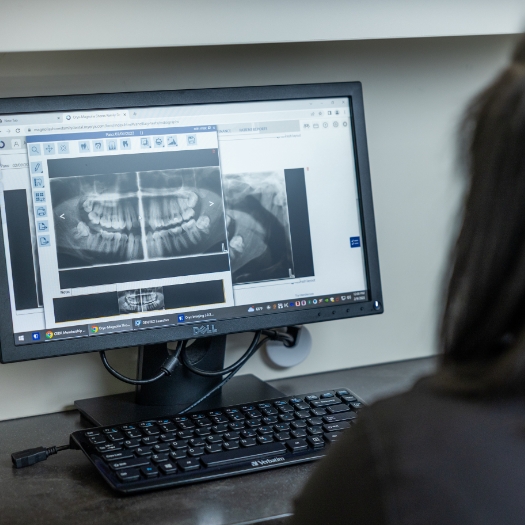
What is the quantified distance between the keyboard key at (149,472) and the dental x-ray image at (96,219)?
0.31 m

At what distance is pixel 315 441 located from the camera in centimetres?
87

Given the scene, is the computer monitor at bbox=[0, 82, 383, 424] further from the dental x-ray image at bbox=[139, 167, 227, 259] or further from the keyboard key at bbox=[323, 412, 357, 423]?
the keyboard key at bbox=[323, 412, 357, 423]

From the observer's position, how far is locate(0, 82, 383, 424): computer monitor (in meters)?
0.97

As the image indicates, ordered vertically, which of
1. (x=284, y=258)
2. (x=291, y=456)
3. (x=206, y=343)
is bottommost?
(x=291, y=456)

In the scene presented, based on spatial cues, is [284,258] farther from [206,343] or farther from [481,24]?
[481,24]

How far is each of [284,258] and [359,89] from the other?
0.28 metres

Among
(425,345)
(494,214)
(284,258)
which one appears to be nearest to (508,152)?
(494,214)

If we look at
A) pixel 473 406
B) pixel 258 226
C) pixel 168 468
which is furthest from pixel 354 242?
pixel 473 406

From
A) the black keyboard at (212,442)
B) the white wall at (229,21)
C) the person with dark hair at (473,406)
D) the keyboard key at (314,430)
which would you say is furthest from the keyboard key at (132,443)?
the white wall at (229,21)

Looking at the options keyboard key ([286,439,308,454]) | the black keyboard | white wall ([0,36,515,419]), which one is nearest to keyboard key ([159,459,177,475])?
the black keyboard

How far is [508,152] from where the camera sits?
1.63 feet

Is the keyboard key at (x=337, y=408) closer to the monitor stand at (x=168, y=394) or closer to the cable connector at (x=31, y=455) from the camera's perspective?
the monitor stand at (x=168, y=394)

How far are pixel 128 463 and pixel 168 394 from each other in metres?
0.24

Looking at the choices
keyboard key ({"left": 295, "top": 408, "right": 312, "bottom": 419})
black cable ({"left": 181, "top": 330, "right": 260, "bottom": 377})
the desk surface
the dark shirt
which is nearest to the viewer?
the dark shirt
